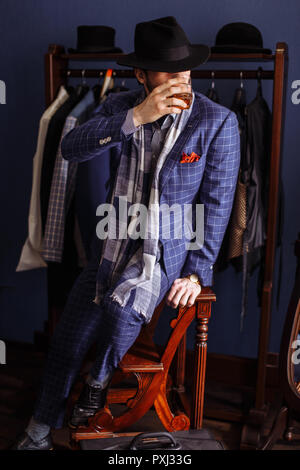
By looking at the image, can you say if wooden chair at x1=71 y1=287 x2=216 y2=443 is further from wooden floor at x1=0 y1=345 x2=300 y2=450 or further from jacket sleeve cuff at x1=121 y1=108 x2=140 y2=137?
jacket sleeve cuff at x1=121 y1=108 x2=140 y2=137

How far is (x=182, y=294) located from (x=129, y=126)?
60 cm

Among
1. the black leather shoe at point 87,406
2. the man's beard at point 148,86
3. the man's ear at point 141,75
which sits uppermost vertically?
the man's ear at point 141,75

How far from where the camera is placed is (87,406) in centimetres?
186

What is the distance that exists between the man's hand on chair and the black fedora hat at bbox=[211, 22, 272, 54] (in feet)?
3.19

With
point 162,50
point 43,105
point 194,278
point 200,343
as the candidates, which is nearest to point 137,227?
point 194,278

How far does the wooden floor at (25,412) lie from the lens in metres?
2.22

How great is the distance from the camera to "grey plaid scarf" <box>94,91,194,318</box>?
185cm

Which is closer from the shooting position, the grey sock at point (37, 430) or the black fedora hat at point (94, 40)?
the grey sock at point (37, 430)

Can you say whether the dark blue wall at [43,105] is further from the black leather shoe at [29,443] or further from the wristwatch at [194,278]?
the black leather shoe at [29,443]

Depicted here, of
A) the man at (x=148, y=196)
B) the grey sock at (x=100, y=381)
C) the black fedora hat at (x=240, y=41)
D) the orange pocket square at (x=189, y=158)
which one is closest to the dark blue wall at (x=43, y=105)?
the black fedora hat at (x=240, y=41)

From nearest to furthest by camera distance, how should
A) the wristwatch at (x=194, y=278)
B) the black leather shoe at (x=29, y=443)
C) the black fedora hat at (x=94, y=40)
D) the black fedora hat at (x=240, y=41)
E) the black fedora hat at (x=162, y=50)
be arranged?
the black fedora hat at (x=162, y=50) < the wristwatch at (x=194, y=278) < the black leather shoe at (x=29, y=443) < the black fedora hat at (x=240, y=41) < the black fedora hat at (x=94, y=40)

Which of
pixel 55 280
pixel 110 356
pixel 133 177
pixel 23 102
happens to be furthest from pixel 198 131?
pixel 23 102

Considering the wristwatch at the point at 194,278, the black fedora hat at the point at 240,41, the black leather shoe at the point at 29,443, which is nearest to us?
the wristwatch at the point at 194,278

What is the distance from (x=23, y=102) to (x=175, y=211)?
1.33m
